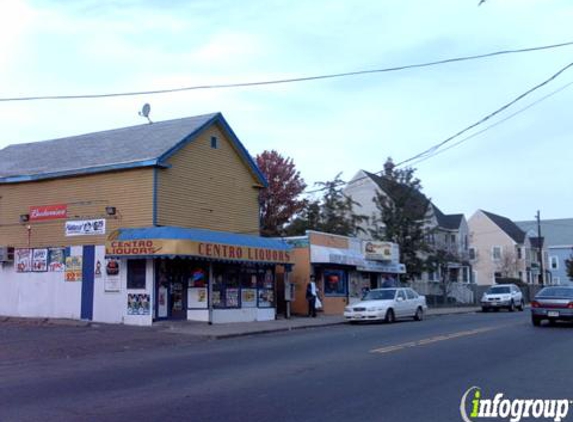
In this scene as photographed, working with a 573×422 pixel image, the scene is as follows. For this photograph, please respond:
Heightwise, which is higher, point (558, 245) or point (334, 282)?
point (558, 245)

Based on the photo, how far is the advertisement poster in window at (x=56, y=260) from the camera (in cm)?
2623

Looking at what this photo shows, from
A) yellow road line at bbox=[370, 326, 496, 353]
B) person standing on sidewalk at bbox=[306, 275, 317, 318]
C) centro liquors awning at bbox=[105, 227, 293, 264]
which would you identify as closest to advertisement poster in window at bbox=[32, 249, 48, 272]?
centro liquors awning at bbox=[105, 227, 293, 264]

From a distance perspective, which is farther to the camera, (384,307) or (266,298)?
(266,298)

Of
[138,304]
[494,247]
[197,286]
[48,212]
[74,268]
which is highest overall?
[494,247]

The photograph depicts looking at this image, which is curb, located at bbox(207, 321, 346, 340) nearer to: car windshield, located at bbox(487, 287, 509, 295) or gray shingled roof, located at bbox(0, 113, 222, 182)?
gray shingled roof, located at bbox(0, 113, 222, 182)

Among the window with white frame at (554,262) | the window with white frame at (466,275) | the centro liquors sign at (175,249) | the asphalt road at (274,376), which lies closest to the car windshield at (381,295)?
the centro liquors sign at (175,249)

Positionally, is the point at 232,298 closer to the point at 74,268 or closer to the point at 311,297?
the point at 311,297

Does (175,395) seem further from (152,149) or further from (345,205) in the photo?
(345,205)

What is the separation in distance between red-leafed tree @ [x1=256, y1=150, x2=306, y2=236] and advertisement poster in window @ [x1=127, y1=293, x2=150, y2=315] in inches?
918

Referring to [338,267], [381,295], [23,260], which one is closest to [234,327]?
[381,295]

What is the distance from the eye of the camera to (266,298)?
95.1 feet

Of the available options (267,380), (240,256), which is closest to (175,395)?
(267,380)

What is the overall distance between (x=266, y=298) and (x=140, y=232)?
7.52 metres

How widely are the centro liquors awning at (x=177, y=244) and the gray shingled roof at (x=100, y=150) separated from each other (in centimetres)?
292
